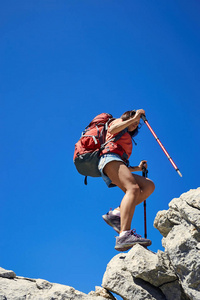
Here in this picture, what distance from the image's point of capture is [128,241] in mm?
7848

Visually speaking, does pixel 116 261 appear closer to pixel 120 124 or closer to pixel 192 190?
pixel 192 190

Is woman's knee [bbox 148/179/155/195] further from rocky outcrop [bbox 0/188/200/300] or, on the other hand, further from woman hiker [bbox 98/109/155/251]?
rocky outcrop [bbox 0/188/200/300]

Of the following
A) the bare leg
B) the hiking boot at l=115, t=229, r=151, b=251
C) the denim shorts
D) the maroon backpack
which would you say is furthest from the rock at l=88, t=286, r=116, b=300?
the maroon backpack

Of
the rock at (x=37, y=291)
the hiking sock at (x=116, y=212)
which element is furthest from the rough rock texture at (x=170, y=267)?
the hiking sock at (x=116, y=212)

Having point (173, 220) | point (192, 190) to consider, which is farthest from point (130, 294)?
point (192, 190)

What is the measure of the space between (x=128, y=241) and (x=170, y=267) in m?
1.10

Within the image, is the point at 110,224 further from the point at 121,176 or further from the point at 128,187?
the point at 121,176

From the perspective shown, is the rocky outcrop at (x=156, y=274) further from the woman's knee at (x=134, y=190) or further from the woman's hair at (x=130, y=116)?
the woman's hair at (x=130, y=116)

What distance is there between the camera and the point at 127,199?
315 inches

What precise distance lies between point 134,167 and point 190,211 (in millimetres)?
3069

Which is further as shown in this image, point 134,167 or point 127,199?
point 134,167

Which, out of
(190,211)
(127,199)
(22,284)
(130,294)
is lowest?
(130,294)

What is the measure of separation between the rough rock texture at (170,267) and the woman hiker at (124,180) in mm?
382

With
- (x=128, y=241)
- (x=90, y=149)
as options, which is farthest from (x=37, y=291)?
(x=90, y=149)
